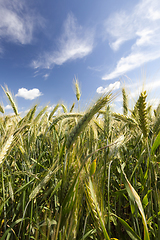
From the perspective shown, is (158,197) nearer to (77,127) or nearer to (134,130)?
(77,127)

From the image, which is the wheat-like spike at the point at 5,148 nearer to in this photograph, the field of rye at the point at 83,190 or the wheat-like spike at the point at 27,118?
the field of rye at the point at 83,190

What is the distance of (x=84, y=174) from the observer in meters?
0.81

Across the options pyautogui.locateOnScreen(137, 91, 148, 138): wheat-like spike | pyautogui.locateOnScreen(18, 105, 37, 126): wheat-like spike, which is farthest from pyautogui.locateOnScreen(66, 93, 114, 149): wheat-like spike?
pyautogui.locateOnScreen(18, 105, 37, 126): wheat-like spike

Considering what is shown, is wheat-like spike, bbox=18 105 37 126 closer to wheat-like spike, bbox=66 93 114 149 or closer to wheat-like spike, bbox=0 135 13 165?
wheat-like spike, bbox=0 135 13 165

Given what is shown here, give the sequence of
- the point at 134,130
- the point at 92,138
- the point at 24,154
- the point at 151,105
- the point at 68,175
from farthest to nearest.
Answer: the point at 151,105
the point at 134,130
the point at 92,138
the point at 24,154
the point at 68,175

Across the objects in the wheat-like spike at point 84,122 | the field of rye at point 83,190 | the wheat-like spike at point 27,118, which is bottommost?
the field of rye at point 83,190

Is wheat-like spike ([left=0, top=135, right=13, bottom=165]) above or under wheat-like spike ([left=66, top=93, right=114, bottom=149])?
under

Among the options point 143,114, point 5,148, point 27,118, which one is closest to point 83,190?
point 5,148

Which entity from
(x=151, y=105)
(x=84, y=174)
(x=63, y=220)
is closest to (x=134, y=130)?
(x=151, y=105)

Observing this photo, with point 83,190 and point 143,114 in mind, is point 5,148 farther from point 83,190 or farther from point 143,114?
point 143,114

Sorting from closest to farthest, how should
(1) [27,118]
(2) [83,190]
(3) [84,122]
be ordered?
1. (2) [83,190]
2. (3) [84,122]
3. (1) [27,118]

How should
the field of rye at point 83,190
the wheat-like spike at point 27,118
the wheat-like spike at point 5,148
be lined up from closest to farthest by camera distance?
the field of rye at point 83,190
the wheat-like spike at point 5,148
the wheat-like spike at point 27,118

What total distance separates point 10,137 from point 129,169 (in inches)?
47.8

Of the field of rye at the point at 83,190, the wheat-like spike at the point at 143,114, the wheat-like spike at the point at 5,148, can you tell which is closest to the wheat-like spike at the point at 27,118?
the field of rye at the point at 83,190
